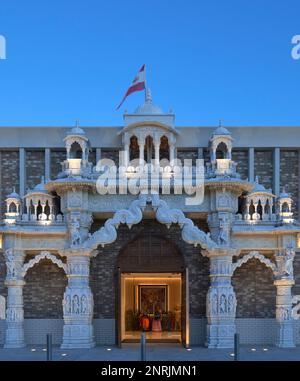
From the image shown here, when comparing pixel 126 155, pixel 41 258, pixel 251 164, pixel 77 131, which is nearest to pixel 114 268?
pixel 41 258

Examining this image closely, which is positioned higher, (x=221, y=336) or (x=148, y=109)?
(x=148, y=109)

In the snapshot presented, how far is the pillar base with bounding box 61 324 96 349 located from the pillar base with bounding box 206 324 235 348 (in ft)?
13.5

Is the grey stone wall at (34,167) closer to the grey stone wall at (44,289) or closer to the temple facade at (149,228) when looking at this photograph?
the temple facade at (149,228)

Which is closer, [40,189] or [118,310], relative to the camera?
[118,310]

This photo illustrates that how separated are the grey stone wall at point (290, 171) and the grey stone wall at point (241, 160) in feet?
4.59

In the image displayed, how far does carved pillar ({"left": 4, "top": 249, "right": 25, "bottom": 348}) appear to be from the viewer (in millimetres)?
21141

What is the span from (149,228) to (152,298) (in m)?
7.10

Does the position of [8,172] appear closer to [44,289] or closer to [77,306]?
[44,289]

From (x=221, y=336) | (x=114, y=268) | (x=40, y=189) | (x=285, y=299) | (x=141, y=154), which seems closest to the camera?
(x=221, y=336)

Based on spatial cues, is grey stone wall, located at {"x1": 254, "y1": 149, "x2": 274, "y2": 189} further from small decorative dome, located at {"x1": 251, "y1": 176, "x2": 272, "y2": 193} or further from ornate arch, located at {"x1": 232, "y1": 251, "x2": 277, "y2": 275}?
ornate arch, located at {"x1": 232, "y1": 251, "x2": 277, "y2": 275}

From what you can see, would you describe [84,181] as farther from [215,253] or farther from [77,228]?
[215,253]

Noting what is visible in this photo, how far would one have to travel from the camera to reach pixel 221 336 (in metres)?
20.8

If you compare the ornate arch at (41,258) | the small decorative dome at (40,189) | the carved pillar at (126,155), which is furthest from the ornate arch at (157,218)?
the small decorative dome at (40,189)

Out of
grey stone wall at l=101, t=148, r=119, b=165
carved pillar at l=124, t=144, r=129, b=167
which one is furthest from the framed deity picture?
carved pillar at l=124, t=144, r=129, b=167
